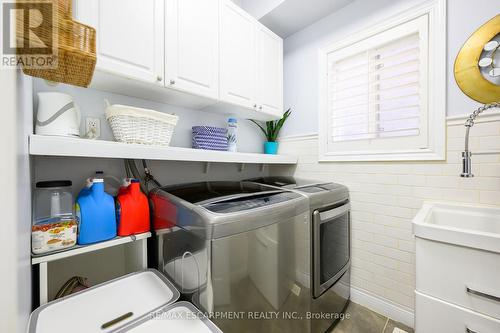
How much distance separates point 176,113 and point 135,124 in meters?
0.59

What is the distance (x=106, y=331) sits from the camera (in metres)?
0.79

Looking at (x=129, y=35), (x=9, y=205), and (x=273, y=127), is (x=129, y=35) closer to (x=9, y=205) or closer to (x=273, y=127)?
(x=9, y=205)

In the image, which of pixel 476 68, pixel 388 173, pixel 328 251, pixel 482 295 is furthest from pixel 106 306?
pixel 476 68

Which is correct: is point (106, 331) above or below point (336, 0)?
below

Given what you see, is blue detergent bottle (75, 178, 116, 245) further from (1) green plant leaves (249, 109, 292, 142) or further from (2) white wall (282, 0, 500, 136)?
(2) white wall (282, 0, 500, 136)

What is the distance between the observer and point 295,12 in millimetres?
1898

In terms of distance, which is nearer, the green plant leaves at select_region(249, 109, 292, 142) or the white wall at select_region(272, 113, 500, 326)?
the white wall at select_region(272, 113, 500, 326)

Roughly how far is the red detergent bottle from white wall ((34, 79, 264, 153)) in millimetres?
444

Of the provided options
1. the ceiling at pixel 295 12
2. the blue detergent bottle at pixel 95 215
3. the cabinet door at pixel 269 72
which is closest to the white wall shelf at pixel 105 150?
the blue detergent bottle at pixel 95 215

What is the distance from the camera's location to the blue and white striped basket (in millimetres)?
1597

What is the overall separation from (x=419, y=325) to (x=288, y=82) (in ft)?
6.96

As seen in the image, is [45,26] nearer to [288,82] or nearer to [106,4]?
[106,4]

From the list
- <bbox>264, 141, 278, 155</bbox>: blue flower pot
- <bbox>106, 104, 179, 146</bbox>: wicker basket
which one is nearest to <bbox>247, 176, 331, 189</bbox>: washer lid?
<bbox>264, 141, 278, 155</bbox>: blue flower pot

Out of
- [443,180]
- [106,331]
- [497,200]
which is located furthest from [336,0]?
[106,331]
